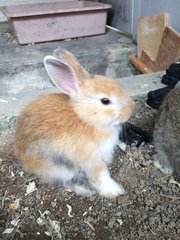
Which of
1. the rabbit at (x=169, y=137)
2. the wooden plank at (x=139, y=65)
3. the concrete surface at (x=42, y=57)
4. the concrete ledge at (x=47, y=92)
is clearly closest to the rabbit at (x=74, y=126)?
the rabbit at (x=169, y=137)

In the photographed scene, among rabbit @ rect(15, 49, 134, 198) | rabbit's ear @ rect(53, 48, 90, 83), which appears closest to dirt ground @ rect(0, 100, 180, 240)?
rabbit @ rect(15, 49, 134, 198)

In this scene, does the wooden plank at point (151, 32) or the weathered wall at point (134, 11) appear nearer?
the weathered wall at point (134, 11)

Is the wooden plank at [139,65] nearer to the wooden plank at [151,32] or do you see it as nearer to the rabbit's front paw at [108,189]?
the wooden plank at [151,32]

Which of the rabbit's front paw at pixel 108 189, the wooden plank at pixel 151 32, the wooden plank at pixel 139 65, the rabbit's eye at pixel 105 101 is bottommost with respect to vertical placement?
the wooden plank at pixel 139 65

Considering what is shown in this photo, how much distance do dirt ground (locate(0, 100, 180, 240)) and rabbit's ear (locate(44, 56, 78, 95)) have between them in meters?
0.69

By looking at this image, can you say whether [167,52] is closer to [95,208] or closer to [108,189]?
[108,189]

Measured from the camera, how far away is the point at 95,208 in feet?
7.16

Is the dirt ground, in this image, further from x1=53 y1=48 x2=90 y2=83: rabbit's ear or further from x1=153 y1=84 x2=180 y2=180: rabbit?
x1=53 y1=48 x2=90 y2=83: rabbit's ear

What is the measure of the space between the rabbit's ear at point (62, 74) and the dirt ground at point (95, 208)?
27.3 inches

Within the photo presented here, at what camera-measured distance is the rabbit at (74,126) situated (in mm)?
1941

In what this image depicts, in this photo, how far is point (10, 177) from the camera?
2404 millimetres

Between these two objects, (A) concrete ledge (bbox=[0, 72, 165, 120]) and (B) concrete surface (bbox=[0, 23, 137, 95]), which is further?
(B) concrete surface (bbox=[0, 23, 137, 95])

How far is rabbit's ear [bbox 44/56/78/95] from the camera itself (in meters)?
1.90

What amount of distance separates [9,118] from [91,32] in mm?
2050
